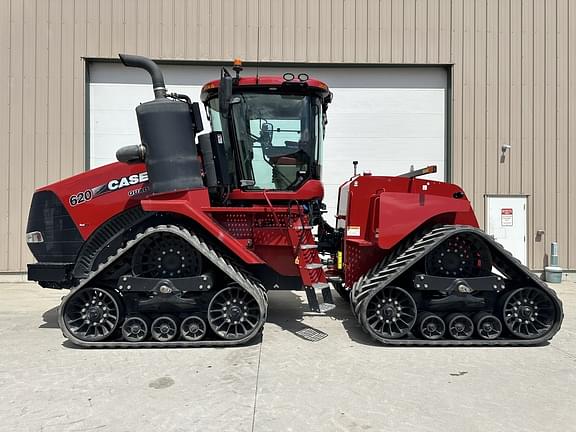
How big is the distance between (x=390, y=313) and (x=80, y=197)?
3.84 meters

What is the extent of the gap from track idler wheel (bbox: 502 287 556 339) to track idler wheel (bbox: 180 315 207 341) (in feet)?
10.6

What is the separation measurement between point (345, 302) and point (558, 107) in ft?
23.1

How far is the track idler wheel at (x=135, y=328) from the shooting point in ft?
15.2

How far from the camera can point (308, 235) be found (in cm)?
518

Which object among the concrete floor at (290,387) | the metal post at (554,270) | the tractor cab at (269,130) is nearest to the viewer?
the concrete floor at (290,387)

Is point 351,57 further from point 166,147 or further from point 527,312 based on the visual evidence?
point 527,312

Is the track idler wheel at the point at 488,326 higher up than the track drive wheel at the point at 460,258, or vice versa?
the track drive wheel at the point at 460,258

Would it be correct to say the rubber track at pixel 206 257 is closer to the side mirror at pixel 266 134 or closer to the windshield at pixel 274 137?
the windshield at pixel 274 137

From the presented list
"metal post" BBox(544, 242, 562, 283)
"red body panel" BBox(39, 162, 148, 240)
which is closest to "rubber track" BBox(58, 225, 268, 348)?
"red body panel" BBox(39, 162, 148, 240)

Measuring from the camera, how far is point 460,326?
4.78 meters

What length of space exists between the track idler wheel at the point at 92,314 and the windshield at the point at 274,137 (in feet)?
6.36

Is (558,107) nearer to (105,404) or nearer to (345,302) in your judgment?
(345,302)

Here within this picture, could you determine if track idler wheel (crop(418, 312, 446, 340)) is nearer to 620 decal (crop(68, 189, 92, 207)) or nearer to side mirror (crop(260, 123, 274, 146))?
side mirror (crop(260, 123, 274, 146))

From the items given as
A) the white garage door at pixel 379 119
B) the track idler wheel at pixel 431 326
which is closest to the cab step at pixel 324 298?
the track idler wheel at pixel 431 326
